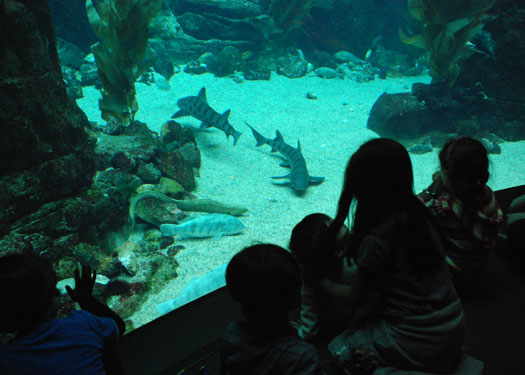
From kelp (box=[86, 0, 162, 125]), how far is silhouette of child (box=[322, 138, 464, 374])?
6.82 metres

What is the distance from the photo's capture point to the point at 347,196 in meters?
1.42

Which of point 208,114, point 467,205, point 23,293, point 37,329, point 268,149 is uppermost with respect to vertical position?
point 467,205

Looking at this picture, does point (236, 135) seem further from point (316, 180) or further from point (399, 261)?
point (399, 261)

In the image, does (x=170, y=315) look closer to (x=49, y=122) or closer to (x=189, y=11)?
(x=49, y=122)

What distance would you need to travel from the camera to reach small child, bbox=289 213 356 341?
152 centimetres

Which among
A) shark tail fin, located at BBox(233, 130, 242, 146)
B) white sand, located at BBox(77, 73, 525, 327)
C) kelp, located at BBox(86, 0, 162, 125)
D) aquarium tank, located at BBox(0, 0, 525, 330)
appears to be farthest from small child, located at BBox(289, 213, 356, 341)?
kelp, located at BBox(86, 0, 162, 125)

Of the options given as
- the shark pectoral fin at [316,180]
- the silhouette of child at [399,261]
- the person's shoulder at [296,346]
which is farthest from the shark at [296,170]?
the person's shoulder at [296,346]

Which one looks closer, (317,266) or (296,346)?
(296,346)

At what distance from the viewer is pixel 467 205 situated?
1.85 meters

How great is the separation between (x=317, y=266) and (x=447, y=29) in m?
9.67

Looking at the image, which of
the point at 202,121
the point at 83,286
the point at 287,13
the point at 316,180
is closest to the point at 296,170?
the point at 316,180

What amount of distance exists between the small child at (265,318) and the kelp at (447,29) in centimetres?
987

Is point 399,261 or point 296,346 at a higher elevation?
point 399,261

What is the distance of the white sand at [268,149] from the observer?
13.8 feet
